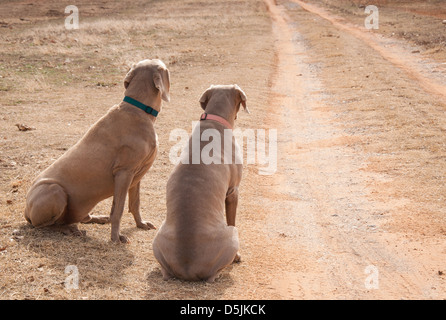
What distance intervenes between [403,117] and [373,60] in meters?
8.91

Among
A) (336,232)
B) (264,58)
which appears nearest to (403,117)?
(336,232)

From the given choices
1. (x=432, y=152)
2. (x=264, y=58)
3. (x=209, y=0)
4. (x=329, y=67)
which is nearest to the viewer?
(x=432, y=152)

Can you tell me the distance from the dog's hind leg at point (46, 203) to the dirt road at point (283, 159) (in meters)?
0.21

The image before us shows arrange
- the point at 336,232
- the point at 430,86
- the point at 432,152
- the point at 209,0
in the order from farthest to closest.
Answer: the point at 209,0, the point at 430,86, the point at 432,152, the point at 336,232

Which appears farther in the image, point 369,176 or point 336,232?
point 369,176

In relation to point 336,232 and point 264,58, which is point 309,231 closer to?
point 336,232

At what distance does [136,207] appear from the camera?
22.5ft

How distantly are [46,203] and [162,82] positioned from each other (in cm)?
193

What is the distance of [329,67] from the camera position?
20.3 m

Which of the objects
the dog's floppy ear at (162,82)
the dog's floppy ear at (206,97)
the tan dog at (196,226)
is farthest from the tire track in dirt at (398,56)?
the tan dog at (196,226)

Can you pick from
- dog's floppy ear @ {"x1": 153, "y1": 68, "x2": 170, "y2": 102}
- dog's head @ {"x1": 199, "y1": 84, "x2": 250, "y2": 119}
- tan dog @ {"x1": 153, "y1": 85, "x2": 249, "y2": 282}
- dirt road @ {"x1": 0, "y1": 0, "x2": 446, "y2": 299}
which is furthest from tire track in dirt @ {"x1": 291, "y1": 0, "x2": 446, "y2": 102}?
tan dog @ {"x1": 153, "y1": 85, "x2": 249, "y2": 282}

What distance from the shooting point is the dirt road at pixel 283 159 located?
5480mm

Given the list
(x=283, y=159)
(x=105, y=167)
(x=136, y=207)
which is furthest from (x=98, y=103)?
(x=105, y=167)

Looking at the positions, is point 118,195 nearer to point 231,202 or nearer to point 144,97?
point 144,97
